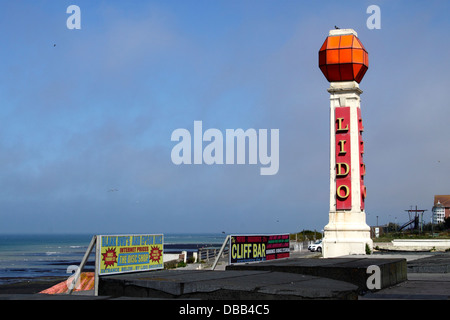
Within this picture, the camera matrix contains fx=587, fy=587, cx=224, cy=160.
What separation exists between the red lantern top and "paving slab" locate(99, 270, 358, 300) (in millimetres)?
25576

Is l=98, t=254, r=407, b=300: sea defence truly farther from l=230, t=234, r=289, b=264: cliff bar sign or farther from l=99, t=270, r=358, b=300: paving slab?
l=230, t=234, r=289, b=264: cliff bar sign

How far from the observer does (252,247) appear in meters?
21.0

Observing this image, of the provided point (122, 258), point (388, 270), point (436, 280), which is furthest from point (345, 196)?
point (122, 258)

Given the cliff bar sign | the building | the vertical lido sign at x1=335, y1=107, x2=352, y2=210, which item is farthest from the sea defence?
the building

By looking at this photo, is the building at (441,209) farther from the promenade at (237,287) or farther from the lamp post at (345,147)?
the promenade at (237,287)

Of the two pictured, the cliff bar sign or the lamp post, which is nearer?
the cliff bar sign

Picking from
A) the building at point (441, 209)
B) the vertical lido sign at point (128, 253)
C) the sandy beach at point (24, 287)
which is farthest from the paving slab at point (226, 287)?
the building at point (441, 209)

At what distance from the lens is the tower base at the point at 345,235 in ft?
118

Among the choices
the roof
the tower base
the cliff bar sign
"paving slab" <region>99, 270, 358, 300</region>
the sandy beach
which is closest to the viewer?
"paving slab" <region>99, 270, 358, 300</region>

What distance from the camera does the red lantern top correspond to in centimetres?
3631

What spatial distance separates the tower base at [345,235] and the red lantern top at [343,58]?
868cm

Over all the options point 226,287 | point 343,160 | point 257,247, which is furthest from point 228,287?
point 343,160
